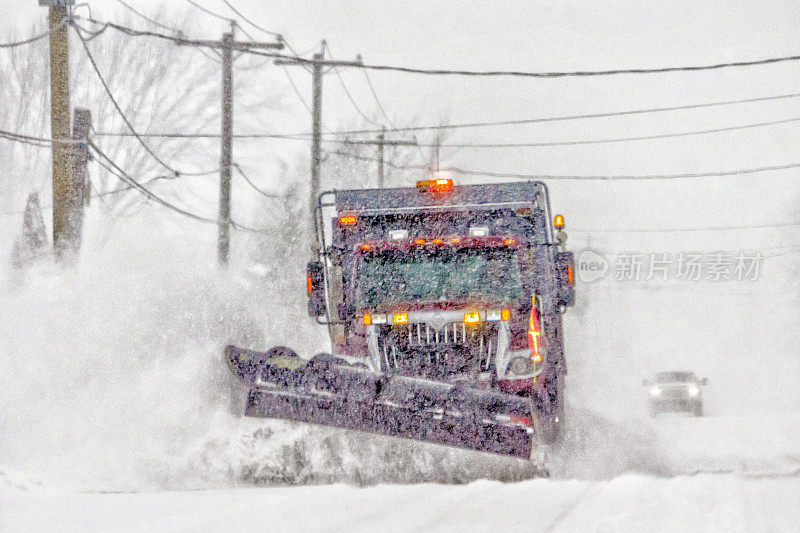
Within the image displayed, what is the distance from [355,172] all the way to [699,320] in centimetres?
5482

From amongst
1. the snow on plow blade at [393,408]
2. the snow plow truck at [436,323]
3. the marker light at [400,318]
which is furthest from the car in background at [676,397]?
the snow on plow blade at [393,408]

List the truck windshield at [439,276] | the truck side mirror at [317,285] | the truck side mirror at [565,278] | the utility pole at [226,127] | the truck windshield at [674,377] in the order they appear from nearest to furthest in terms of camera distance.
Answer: the truck windshield at [439,276], the truck side mirror at [565,278], the truck side mirror at [317,285], the utility pole at [226,127], the truck windshield at [674,377]

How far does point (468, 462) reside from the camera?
390 inches

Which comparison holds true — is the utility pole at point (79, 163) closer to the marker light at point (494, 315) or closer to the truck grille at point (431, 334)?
the truck grille at point (431, 334)

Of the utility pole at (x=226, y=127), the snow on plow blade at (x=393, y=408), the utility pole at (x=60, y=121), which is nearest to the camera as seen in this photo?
the snow on plow blade at (x=393, y=408)

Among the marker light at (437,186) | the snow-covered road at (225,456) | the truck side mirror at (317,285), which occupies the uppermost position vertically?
the marker light at (437,186)

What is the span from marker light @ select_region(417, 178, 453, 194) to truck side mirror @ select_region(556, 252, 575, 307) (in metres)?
1.53

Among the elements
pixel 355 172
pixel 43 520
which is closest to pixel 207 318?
pixel 43 520

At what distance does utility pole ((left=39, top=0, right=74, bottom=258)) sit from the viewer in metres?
16.0

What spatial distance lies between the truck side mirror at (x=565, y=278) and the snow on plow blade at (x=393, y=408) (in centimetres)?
215

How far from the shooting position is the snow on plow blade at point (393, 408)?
30.1ft

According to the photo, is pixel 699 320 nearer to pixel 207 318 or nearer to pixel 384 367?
pixel 207 318

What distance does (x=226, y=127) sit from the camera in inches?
886

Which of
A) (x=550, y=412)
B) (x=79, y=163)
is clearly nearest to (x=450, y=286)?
(x=550, y=412)
